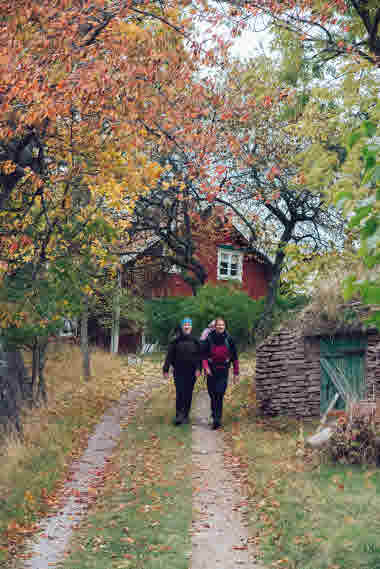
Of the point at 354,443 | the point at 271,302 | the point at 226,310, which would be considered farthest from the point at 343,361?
the point at 271,302

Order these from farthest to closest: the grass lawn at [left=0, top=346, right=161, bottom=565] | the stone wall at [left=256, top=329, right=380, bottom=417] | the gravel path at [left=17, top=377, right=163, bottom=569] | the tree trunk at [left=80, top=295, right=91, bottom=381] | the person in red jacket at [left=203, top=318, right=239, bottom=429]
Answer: the tree trunk at [left=80, top=295, right=91, bottom=381]
the stone wall at [left=256, top=329, right=380, bottom=417]
the person in red jacket at [left=203, top=318, right=239, bottom=429]
the grass lawn at [left=0, top=346, right=161, bottom=565]
the gravel path at [left=17, top=377, right=163, bottom=569]

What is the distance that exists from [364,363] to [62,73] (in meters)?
8.55

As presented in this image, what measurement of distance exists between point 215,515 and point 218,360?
5290mm

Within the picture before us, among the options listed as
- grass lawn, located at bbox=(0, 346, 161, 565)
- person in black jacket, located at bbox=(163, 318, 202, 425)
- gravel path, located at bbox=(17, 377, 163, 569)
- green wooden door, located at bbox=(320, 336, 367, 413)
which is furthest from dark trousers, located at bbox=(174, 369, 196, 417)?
green wooden door, located at bbox=(320, 336, 367, 413)

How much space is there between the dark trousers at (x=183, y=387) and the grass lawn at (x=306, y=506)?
170 cm

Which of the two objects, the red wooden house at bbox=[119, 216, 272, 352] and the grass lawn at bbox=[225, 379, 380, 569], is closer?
the grass lawn at bbox=[225, 379, 380, 569]

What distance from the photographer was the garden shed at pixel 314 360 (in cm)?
1310

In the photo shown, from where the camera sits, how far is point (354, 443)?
31.1ft

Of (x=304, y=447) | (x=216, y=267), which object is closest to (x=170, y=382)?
(x=304, y=447)

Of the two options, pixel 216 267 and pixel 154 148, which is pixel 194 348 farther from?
pixel 216 267

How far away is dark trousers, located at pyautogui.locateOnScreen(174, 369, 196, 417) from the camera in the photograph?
1323 centimetres

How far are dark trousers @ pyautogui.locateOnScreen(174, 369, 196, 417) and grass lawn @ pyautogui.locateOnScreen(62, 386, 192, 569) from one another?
96 cm

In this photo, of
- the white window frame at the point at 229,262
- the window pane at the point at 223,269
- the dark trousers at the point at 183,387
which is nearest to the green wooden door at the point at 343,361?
the dark trousers at the point at 183,387

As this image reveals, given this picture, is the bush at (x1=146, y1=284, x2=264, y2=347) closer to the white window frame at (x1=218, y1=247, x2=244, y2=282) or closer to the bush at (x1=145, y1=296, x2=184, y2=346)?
the bush at (x1=145, y1=296, x2=184, y2=346)
